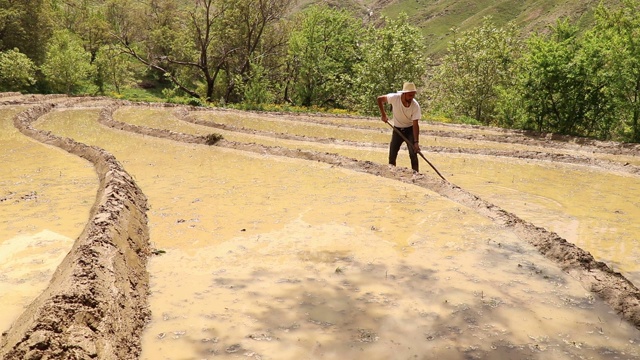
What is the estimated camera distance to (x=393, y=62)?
3312cm

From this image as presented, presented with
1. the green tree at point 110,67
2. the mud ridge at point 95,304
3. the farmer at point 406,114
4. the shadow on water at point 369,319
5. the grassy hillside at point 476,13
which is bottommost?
the shadow on water at point 369,319

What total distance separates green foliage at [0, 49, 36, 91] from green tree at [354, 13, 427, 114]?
25.4 meters

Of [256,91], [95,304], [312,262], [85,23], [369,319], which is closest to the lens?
[95,304]

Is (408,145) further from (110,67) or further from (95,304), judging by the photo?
(110,67)

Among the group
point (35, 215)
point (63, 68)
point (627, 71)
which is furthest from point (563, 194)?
point (63, 68)

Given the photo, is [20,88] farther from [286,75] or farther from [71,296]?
[71,296]

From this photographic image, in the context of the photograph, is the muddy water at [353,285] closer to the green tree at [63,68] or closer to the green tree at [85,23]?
the green tree at [63,68]

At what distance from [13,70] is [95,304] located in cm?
3616

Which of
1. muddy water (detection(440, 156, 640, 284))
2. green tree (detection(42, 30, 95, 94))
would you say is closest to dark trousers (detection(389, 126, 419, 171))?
muddy water (detection(440, 156, 640, 284))

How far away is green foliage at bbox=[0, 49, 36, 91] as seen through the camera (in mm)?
32094

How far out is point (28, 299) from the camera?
4488mm

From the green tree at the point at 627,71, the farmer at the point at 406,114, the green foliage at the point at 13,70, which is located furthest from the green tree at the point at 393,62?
the green foliage at the point at 13,70

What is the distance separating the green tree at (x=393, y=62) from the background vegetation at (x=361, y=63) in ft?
0.28

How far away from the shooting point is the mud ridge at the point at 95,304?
10.9 ft
